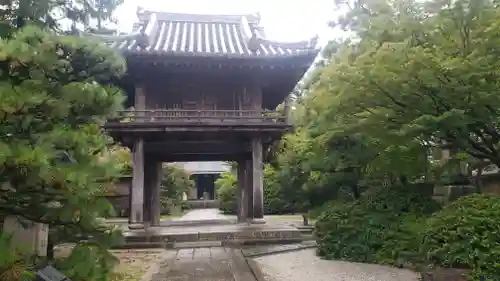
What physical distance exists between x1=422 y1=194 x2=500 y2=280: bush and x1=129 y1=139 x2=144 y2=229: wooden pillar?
7785 millimetres

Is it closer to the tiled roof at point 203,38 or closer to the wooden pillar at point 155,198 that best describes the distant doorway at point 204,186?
the tiled roof at point 203,38

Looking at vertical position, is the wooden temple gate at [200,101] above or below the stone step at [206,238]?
above

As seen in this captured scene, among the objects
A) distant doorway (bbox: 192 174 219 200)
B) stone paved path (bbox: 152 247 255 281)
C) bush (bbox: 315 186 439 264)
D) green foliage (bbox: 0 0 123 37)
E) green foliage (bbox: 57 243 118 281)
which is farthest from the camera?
distant doorway (bbox: 192 174 219 200)

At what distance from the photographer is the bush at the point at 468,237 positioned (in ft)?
19.0

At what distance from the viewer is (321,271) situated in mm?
7824

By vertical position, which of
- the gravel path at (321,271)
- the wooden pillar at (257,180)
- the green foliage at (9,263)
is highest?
the wooden pillar at (257,180)

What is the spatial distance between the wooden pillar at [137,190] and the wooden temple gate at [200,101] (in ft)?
0.09

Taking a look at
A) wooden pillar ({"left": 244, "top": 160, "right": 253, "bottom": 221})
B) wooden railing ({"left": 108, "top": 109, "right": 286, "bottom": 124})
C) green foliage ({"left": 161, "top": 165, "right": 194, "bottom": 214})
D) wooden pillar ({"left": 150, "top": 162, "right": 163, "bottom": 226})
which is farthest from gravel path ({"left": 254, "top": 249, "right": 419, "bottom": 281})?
green foliage ({"left": 161, "top": 165, "right": 194, "bottom": 214})

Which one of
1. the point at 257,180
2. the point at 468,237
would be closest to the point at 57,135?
the point at 468,237

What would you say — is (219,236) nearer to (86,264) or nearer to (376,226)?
(376,226)

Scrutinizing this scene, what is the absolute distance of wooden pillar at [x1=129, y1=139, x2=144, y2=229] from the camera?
11524mm

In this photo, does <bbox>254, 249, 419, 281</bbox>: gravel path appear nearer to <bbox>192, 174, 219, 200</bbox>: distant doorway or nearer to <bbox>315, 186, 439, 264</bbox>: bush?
<bbox>315, 186, 439, 264</bbox>: bush

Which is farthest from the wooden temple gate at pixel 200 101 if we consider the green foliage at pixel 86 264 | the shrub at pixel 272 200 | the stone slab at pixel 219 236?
the shrub at pixel 272 200

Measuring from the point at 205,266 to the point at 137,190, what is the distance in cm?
469
